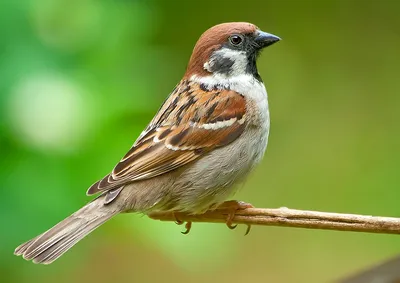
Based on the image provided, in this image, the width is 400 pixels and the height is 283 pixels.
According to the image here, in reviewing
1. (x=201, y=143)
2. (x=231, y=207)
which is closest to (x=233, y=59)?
(x=201, y=143)

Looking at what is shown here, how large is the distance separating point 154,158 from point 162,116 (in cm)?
18

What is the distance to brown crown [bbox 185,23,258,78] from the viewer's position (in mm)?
2408

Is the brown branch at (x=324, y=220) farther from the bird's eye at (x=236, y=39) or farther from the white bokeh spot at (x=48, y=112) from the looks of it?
the white bokeh spot at (x=48, y=112)

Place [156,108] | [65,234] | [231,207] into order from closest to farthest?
[65,234] → [231,207] → [156,108]

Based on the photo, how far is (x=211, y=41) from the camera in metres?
2.41

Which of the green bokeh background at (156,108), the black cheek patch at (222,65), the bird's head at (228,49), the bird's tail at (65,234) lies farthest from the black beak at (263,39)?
the bird's tail at (65,234)

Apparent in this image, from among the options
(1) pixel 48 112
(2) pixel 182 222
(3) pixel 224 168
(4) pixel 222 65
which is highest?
(4) pixel 222 65

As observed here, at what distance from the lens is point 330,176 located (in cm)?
396

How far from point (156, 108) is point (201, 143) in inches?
21.9

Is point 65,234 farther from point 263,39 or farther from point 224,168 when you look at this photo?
point 263,39

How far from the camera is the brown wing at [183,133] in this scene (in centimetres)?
226

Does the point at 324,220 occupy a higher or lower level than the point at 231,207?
higher

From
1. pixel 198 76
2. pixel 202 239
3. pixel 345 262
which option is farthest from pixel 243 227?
pixel 198 76

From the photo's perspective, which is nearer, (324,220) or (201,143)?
(324,220)
